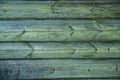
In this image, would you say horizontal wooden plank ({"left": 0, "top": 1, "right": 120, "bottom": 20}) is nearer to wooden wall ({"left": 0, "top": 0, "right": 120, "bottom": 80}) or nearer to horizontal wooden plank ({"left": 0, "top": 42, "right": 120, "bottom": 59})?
wooden wall ({"left": 0, "top": 0, "right": 120, "bottom": 80})

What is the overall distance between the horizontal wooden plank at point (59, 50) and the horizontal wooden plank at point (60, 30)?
5cm

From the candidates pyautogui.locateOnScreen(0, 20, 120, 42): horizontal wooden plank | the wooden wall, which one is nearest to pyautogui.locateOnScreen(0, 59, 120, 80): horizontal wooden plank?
the wooden wall

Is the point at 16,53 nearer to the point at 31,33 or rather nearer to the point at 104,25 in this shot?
the point at 31,33

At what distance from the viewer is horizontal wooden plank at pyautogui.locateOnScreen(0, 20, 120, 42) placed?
1889 millimetres

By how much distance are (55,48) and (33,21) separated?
26 cm

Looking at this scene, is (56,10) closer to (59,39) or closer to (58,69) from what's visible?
(59,39)

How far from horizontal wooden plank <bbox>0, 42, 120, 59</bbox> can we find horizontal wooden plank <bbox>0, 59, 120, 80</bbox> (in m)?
0.05

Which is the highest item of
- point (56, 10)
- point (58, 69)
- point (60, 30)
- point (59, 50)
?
point (56, 10)

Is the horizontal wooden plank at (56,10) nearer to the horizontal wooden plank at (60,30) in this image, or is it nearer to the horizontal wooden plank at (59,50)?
the horizontal wooden plank at (60,30)

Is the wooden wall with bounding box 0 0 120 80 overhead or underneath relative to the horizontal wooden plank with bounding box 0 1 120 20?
underneath

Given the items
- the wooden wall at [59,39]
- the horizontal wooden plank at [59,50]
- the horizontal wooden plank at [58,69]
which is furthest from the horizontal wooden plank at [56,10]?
the horizontal wooden plank at [58,69]

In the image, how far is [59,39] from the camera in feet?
6.31

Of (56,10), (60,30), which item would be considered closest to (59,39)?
(60,30)

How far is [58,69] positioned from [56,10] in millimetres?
451
